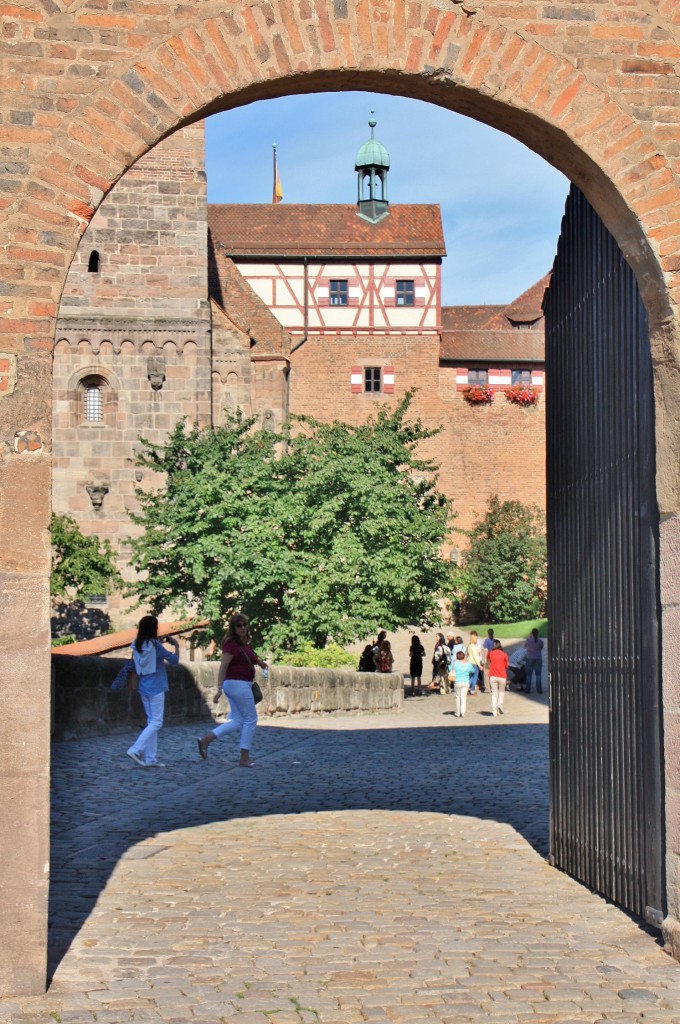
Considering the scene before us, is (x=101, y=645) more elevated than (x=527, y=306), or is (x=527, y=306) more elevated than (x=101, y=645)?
(x=527, y=306)

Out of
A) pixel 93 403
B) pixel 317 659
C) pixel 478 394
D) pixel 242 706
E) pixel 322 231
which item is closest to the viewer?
→ pixel 242 706

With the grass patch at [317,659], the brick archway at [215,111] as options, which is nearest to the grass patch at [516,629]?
the grass patch at [317,659]

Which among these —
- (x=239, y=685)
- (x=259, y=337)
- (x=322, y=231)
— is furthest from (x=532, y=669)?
(x=322, y=231)

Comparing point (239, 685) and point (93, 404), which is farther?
point (93, 404)

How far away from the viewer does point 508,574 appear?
4797 cm

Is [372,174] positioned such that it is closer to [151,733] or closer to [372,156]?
[372,156]

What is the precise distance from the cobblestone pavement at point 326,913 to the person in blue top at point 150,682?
107 cm

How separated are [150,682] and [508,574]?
3549cm

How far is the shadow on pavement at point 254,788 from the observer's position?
781 centimetres

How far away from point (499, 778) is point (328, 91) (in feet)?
24.3

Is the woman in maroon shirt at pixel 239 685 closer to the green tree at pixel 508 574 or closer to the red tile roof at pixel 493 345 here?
the green tree at pixel 508 574

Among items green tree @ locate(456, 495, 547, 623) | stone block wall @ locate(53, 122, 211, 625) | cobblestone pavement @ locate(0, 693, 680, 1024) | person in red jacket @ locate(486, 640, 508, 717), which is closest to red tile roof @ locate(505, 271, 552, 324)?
green tree @ locate(456, 495, 547, 623)

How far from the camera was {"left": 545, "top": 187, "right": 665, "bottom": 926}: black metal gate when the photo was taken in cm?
596

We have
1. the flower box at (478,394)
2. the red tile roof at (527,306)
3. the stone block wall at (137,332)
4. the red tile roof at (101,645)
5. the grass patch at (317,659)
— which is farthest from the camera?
the red tile roof at (527,306)
